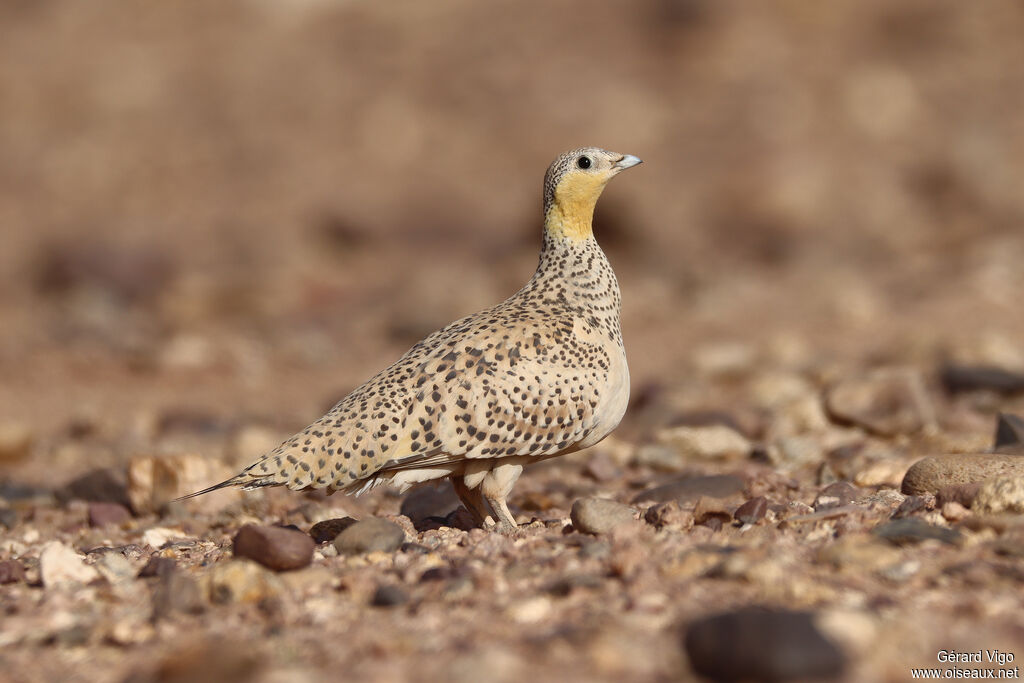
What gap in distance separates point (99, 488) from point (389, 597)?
174 inches

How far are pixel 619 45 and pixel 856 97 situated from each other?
19.9 feet

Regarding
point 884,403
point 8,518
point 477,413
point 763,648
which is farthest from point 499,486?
point 884,403

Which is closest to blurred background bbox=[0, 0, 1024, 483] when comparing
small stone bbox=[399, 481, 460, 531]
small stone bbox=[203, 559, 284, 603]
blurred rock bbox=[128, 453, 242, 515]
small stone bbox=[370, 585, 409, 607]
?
blurred rock bbox=[128, 453, 242, 515]

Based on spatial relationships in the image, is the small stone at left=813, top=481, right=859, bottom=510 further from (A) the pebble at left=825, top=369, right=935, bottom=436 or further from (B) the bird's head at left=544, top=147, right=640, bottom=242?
(A) the pebble at left=825, top=369, right=935, bottom=436

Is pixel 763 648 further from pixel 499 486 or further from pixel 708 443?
pixel 708 443

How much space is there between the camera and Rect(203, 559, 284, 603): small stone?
4.36m

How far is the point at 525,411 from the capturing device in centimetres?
553

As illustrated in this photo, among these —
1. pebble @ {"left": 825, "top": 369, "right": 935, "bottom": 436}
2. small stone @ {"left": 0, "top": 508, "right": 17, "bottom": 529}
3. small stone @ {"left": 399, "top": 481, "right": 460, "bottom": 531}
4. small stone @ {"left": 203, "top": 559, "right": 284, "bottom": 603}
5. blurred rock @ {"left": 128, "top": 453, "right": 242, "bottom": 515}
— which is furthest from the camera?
pebble @ {"left": 825, "top": 369, "right": 935, "bottom": 436}

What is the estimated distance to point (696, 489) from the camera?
6.23 meters

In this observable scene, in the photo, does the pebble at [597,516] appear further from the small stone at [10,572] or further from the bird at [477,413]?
the small stone at [10,572]

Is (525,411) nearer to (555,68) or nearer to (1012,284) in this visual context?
(1012,284)

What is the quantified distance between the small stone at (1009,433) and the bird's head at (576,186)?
9.45 ft

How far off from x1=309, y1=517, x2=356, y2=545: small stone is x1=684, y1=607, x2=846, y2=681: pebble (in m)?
2.57

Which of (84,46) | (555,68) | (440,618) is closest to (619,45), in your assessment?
(555,68)
